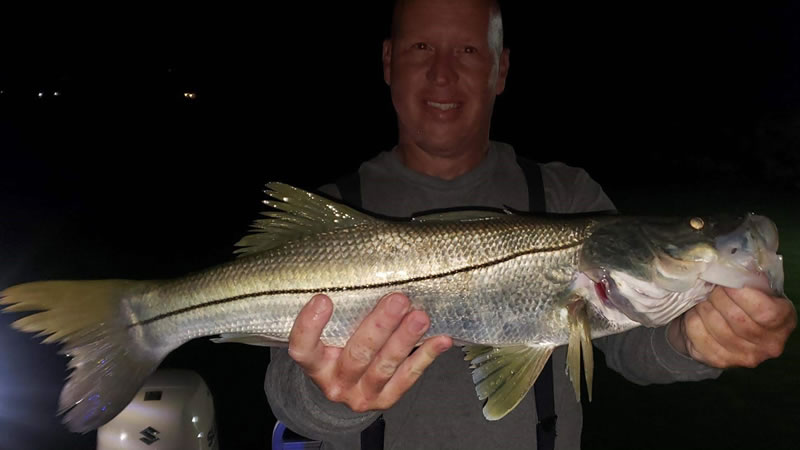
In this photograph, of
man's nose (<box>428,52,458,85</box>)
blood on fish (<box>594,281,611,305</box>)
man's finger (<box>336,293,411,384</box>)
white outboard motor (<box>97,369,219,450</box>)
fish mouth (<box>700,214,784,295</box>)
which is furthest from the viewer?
white outboard motor (<box>97,369,219,450</box>)

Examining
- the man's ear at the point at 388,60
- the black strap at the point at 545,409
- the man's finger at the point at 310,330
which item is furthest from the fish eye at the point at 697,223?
the man's ear at the point at 388,60

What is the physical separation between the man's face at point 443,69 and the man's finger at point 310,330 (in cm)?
110

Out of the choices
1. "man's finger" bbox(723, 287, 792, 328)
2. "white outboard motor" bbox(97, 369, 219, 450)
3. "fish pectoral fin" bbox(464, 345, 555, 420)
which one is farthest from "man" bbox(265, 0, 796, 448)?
"white outboard motor" bbox(97, 369, 219, 450)

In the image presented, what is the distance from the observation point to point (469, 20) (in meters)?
2.90

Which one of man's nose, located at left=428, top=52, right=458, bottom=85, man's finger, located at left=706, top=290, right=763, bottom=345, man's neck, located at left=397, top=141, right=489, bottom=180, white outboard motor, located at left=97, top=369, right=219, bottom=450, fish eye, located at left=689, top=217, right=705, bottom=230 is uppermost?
man's nose, located at left=428, top=52, right=458, bottom=85

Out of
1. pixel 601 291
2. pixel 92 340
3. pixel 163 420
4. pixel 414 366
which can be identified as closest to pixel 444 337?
pixel 414 366

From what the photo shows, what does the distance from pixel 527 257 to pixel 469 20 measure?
1.23 metres

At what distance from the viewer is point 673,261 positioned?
7.35 ft

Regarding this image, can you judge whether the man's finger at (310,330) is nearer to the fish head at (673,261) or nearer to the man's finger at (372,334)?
the man's finger at (372,334)

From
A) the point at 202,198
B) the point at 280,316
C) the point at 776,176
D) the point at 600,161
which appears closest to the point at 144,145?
the point at 202,198

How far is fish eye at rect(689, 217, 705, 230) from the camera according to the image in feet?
7.43

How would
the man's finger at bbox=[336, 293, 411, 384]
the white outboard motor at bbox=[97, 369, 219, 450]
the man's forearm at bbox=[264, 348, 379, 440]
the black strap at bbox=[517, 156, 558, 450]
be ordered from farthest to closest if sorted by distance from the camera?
the white outboard motor at bbox=[97, 369, 219, 450], the black strap at bbox=[517, 156, 558, 450], the man's forearm at bbox=[264, 348, 379, 440], the man's finger at bbox=[336, 293, 411, 384]

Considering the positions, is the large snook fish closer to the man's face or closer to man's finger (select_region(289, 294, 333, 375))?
man's finger (select_region(289, 294, 333, 375))

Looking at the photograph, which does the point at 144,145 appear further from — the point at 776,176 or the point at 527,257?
the point at 527,257
